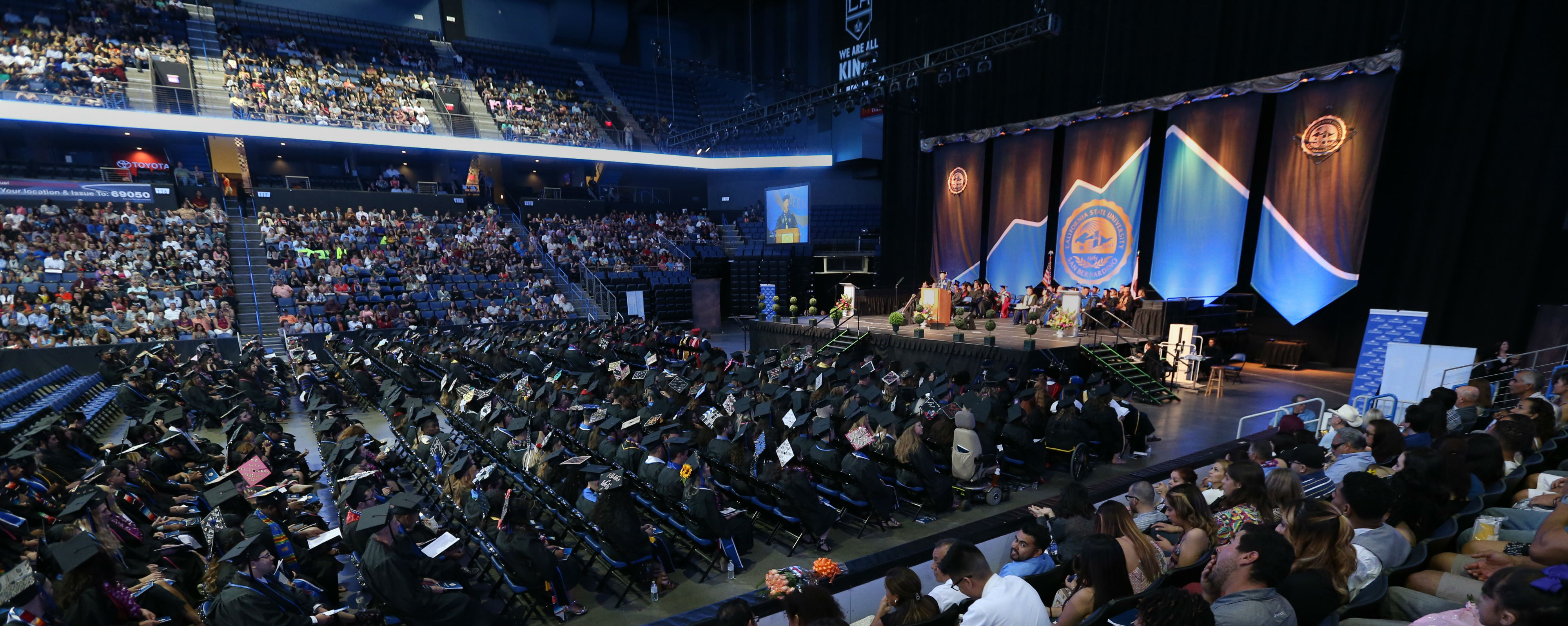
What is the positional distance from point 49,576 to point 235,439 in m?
2.55

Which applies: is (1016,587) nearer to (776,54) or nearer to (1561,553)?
(1561,553)

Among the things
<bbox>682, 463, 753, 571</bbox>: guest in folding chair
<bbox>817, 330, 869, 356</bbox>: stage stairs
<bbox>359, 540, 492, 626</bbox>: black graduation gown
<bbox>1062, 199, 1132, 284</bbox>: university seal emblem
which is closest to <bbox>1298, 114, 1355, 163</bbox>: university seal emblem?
<bbox>1062, 199, 1132, 284</bbox>: university seal emblem

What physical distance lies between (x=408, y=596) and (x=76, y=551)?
1759 mm

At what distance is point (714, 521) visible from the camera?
514 cm

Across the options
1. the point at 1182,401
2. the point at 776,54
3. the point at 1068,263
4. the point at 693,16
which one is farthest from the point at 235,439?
the point at 693,16

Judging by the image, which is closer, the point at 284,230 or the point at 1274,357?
the point at 1274,357

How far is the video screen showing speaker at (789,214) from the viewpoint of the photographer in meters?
24.4

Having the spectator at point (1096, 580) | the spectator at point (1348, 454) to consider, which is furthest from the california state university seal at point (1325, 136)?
the spectator at point (1096, 580)

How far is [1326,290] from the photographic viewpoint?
13.2 metres

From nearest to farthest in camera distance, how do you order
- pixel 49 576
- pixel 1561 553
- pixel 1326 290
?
pixel 1561 553 < pixel 49 576 < pixel 1326 290

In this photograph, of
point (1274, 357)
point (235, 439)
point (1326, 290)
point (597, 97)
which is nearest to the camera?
point (235, 439)

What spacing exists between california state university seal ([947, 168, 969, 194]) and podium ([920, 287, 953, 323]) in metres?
5.58

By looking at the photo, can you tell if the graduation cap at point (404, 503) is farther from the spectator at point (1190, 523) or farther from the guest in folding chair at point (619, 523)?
the spectator at point (1190, 523)

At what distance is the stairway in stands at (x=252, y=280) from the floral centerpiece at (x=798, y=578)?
651 inches
